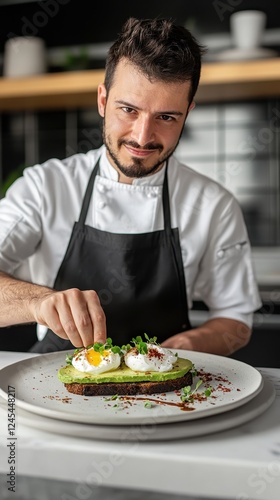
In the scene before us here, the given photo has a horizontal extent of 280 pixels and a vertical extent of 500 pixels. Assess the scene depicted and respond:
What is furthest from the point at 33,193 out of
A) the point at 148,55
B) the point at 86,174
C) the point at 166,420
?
the point at 166,420

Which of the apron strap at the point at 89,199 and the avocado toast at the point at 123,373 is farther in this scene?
the apron strap at the point at 89,199

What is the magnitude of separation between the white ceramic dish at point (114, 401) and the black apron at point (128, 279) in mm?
506

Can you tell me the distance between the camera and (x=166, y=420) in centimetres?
81

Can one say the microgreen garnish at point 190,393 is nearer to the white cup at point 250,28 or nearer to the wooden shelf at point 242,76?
the wooden shelf at point 242,76

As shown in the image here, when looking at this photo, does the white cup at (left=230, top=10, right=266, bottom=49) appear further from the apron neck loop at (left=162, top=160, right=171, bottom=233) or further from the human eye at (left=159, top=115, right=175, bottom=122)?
the human eye at (left=159, top=115, right=175, bottom=122)

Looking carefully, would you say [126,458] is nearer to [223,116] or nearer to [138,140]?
[138,140]

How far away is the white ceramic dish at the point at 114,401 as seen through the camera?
819 millimetres

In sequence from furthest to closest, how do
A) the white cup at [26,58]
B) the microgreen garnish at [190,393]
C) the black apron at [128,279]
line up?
the white cup at [26,58] → the black apron at [128,279] → the microgreen garnish at [190,393]

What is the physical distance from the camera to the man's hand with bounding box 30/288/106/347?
3.39ft

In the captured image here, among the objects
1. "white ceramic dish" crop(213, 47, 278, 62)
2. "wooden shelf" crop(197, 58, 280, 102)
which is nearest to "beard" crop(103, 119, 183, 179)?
"wooden shelf" crop(197, 58, 280, 102)

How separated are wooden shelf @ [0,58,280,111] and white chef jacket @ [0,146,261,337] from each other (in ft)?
3.61

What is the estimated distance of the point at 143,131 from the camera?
1466 millimetres

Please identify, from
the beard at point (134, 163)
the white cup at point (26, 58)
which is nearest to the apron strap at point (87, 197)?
the beard at point (134, 163)

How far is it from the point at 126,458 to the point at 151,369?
28cm
